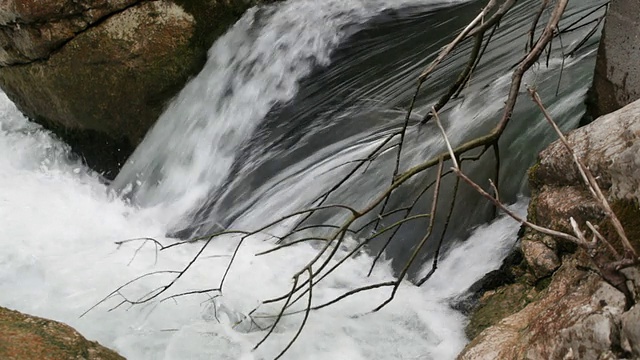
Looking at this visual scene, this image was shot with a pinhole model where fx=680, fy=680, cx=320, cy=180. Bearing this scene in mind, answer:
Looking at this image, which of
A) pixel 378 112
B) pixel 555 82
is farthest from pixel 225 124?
pixel 555 82

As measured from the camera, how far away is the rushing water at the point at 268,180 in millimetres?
4023

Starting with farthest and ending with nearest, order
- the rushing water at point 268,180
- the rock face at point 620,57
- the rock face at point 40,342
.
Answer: the rushing water at point 268,180 → the rock face at point 620,57 → the rock face at point 40,342

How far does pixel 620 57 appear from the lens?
392 cm

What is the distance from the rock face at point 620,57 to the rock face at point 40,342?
3125 millimetres

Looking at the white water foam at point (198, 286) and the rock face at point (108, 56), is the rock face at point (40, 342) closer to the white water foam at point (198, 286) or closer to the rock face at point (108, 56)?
the white water foam at point (198, 286)

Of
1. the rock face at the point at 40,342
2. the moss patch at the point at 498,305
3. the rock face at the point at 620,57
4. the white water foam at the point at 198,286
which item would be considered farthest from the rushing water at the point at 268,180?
the rock face at the point at 40,342

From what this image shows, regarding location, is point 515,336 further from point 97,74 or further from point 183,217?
point 97,74

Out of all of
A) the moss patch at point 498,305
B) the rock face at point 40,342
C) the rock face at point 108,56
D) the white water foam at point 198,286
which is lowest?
the moss patch at point 498,305

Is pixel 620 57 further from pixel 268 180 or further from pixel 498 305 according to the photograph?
pixel 268 180

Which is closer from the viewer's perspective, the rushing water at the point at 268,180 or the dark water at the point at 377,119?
the rushing water at the point at 268,180

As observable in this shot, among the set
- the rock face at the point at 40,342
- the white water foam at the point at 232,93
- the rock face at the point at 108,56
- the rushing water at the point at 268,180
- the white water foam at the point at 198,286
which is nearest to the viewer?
the rock face at the point at 40,342

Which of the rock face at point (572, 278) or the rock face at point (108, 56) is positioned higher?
the rock face at point (108, 56)

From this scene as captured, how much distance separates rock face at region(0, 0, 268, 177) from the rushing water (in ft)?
0.60

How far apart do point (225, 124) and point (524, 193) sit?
285cm
